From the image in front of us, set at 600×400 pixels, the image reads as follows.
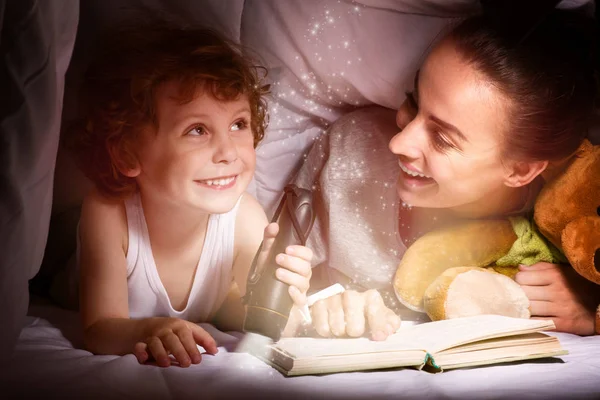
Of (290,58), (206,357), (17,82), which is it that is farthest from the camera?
(290,58)

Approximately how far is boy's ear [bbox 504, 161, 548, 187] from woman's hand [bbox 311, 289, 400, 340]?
0.27 metres

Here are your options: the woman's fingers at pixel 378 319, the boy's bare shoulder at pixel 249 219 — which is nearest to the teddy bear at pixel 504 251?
the woman's fingers at pixel 378 319

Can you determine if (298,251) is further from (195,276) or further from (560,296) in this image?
(560,296)

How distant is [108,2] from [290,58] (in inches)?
11.0

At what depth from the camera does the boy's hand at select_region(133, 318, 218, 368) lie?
0.84 m

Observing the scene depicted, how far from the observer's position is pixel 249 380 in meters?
0.81

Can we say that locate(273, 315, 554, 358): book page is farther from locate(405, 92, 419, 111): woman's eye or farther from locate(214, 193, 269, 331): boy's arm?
locate(405, 92, 419, 111): woman's eye

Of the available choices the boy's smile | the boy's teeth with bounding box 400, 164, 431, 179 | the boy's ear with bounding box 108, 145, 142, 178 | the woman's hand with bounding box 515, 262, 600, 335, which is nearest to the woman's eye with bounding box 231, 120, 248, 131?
the boy's smile

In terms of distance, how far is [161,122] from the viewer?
2.92 feet

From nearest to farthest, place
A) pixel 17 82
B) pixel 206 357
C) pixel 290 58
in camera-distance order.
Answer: pixel 17 82 < pixel 206 357 < pixel 290 58

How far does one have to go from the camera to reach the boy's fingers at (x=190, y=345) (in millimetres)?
848

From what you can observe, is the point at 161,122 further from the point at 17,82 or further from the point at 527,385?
the point at 527,385

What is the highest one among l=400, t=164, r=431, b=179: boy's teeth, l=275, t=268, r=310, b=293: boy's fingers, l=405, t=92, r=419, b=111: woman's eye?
l=405, t=92, r=419, b=111: woman's eye

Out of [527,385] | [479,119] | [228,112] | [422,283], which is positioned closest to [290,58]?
[228,112]
